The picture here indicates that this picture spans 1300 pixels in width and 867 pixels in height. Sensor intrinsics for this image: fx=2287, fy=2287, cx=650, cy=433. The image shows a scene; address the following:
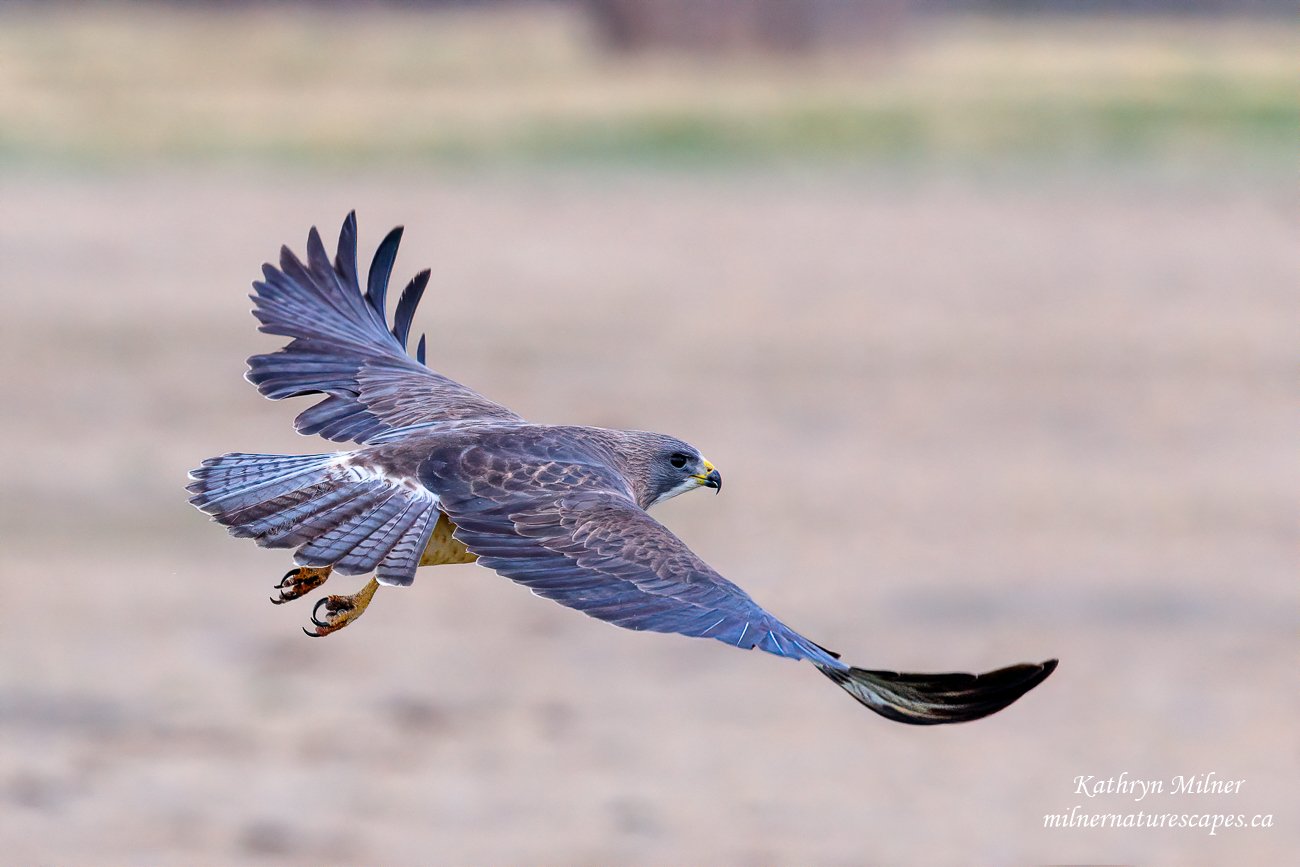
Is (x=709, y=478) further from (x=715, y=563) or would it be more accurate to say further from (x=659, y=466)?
(x=715, y=563)

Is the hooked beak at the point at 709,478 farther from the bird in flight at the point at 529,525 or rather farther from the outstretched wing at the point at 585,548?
the outstretched wing at the point at 585,548

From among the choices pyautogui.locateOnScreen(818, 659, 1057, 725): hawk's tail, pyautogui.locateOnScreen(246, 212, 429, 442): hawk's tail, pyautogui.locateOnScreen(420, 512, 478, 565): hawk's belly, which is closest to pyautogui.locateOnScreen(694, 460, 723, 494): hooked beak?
pyautogui.locateOnScreen(420, 512, 478, 565): hawk's belly

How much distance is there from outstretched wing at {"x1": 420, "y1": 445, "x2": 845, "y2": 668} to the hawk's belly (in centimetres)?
14

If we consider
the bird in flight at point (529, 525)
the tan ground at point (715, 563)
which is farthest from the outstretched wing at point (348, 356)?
the tan ground at point (715, 563)

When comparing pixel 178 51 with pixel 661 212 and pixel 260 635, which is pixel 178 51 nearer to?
pixel 661 212

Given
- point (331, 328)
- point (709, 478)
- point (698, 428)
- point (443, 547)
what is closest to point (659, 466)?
point (709, 478)

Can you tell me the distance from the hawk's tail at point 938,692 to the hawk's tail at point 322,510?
0.85 metres

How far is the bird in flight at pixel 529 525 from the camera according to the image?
165 inches

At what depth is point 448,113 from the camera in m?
35.3

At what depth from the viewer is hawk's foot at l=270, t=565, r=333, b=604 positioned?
4574 mm

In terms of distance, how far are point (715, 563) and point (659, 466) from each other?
14.0m

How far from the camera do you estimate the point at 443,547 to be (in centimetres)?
474

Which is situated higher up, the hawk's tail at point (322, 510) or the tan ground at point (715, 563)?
the tan ground at point (715, 563)

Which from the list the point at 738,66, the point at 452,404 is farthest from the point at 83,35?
the point at 452,404
